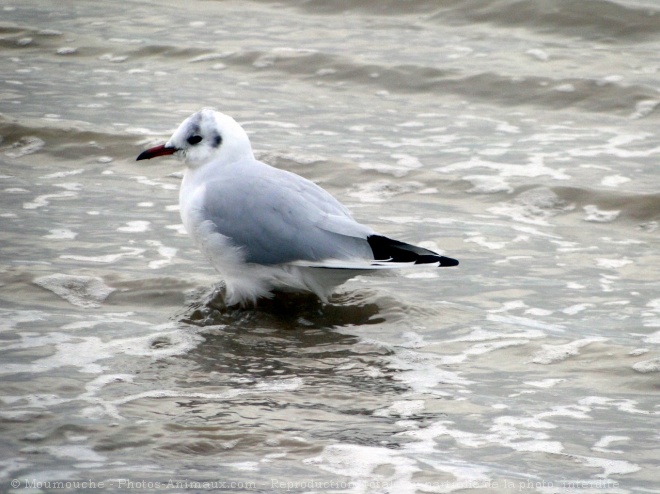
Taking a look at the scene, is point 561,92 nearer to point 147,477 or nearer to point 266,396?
point 266,396

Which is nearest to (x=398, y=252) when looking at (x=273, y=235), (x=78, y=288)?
(x=273, y=235)

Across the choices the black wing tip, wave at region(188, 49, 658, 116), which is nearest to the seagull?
the black wing tip

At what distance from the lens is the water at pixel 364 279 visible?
375cm

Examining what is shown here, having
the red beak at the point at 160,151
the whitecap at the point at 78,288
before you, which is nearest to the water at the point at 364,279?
the whitecap at the point at 78,288

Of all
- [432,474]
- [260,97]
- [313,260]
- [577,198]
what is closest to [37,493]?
[432,474]

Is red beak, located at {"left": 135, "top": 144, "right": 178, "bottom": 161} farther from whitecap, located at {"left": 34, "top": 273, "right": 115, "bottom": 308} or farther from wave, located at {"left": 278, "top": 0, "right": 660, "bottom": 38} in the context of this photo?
wave, located at {"left": 278, "top": 0, "right": 660, "bottom": 38}

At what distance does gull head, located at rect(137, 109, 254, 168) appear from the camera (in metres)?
5.33

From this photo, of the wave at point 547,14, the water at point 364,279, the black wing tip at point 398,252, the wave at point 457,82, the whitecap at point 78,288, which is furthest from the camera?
the wave at point 547,14

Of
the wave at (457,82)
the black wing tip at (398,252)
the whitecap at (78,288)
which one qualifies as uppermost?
the wave at (457,82)

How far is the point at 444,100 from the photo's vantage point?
905cm

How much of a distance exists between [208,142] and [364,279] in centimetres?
109

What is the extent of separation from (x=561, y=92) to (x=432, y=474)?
5.98m

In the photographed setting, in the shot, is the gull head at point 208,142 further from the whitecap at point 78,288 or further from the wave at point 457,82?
the wave at point 457,82

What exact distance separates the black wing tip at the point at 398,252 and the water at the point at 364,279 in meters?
0.39
